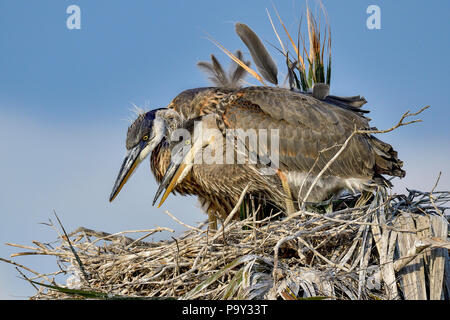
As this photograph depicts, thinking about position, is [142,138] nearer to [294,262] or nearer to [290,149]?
[290,149]

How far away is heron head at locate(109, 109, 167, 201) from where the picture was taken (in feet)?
17.5

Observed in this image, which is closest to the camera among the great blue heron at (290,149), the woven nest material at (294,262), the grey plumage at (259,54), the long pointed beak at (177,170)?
the woven nest material at (294,262)

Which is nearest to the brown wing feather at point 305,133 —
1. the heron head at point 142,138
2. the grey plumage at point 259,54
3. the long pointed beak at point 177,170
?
the long pointed beak at point 177,170

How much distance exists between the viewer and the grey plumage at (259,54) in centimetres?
548

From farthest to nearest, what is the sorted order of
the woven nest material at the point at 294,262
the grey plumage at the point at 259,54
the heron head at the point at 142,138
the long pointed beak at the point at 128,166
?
the grey plumage at the point at 259,54 → the heron head at the point at 142,138 → the long pointed beak at the point at 128,166 → the woven nest material at the point at 294,262

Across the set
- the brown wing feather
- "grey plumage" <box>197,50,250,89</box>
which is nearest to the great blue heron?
the brown wing feather

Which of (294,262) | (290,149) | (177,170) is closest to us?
(294,262)

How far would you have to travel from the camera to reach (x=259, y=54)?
18.1 ft

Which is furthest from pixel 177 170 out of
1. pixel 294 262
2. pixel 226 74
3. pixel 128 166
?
pixel 294 262

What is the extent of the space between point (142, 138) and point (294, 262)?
2164 millimetres

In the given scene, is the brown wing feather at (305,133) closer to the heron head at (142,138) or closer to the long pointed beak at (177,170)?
the long pointed beak at (177,170)

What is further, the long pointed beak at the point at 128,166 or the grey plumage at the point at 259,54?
the grey plumage at the point at 259,54

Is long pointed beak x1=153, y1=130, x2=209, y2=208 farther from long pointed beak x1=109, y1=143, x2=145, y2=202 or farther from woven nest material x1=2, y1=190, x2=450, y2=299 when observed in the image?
woven nest material x1=2, y1=190, x2=450, y2=299
